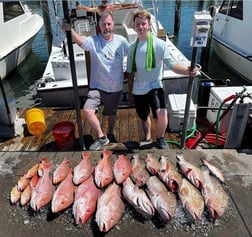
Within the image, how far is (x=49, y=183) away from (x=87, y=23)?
501cm

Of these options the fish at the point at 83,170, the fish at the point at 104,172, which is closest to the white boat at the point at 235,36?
the fish at the point at 104,172

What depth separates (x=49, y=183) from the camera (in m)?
2.77

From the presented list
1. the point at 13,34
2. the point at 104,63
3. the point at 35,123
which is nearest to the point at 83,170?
the point at 104,63

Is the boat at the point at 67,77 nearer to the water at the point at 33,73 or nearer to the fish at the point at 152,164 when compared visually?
the water at the point at 33,73

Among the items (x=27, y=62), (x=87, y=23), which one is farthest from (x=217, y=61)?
(x=27, y=62)

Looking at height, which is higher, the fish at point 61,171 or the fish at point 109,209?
the fish at point 109,209

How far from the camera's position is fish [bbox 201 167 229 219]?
2.43m

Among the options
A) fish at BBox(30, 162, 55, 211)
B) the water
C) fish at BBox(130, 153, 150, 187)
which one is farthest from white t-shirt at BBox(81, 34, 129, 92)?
the water

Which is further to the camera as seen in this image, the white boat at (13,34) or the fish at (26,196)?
the white boat at (13,34)

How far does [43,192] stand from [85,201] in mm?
470

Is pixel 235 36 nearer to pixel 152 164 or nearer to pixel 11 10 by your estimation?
pixel 152 164

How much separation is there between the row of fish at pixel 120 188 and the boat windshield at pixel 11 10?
896 cm

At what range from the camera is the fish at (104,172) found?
9.07 feet

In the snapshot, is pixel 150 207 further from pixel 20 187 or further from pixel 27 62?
pixel 27 62
